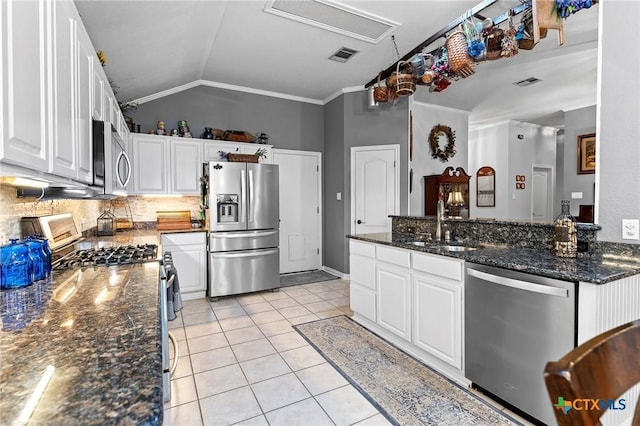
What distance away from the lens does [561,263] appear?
1792 millimetres

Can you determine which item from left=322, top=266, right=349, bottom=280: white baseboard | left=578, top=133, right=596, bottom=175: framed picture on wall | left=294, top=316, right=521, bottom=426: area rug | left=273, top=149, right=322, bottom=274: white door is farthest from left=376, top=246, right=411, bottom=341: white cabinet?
left=578, top=133, right=596, bottom=175: framed picture on wall

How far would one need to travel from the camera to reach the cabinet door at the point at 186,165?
4246 millimetres

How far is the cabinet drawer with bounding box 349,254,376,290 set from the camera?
299 centimetres

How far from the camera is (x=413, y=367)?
2381mm

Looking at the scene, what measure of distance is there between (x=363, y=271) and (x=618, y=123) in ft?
7.04

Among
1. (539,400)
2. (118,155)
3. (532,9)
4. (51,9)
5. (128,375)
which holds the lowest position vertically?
(539,400)

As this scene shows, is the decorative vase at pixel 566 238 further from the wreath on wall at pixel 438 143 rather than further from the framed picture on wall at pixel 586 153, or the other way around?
the framed picture on wall at pixel 586 153

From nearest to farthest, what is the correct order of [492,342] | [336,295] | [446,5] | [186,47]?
[492,342], [446,5], [186,47], [336,295]

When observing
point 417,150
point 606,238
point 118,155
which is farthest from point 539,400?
point 417,150

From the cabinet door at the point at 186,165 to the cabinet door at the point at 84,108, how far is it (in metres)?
2.56

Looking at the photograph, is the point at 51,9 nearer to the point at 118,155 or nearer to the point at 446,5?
Answer: the point at 118,155

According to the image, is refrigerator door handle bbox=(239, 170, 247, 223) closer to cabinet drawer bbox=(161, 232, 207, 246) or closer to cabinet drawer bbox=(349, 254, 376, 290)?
cabinet drawer bbox=(161, 232, 207, 246)

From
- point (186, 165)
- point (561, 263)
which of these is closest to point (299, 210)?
point (186, 165)

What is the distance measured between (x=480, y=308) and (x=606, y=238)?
90 centimetres
